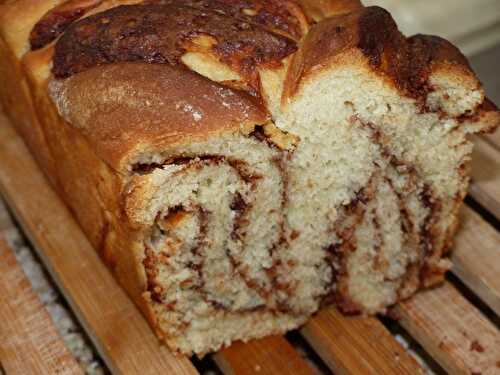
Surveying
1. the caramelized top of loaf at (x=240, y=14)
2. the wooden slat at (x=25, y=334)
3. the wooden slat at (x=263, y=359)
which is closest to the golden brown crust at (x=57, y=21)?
the caramelized top of loaf at (x=240, y=14)

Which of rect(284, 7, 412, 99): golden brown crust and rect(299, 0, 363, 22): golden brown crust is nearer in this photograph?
rect(284, 7, 412, 99): golden brown crust

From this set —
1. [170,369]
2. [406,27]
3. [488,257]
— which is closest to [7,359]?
[170,369]

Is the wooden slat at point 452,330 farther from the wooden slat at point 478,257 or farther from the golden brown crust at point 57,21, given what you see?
the golden brown crust at point 57,21

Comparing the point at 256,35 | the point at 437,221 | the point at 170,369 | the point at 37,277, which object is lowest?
the point at 37,277

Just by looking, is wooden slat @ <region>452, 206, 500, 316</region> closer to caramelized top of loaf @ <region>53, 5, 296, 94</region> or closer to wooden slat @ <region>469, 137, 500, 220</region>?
wooden slat @ <region>469, 137, 500, 220</region>

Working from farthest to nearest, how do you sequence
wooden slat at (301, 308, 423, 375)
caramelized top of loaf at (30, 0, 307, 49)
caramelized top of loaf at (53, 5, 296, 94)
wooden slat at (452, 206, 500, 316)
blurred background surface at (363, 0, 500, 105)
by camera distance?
blurred background surface at (363, 0, 500, 105) → wooden slat at (452, 206, 500, 316) → wooden slat at (301, 308, 423, 375) → caramelized top of loaf at (30, 0, 307, 49) → caramelized top of loaf at (53, 5, 296, 94)

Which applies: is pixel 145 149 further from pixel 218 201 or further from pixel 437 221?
pixel 437 221

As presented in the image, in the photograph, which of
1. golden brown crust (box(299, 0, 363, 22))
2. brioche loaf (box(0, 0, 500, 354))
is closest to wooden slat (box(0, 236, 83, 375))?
brioche loaf (box(0, 0, 500, 354))
